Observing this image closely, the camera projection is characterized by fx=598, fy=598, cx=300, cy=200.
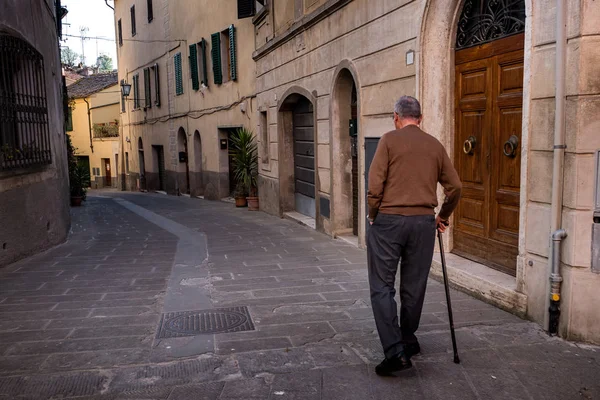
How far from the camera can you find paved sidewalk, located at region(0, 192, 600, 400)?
3.58 meters

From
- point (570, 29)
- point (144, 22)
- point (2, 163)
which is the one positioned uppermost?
point (144, 22)

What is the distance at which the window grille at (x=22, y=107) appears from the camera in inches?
317

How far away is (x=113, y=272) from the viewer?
7.16 metres

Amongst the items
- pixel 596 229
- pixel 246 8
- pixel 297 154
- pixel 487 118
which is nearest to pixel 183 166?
pixel 246 8

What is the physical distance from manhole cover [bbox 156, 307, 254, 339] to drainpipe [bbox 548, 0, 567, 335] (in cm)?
227

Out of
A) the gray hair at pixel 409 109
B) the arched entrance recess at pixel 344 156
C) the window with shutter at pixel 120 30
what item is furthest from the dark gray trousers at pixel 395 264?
the window with shutter at pixel 120 30

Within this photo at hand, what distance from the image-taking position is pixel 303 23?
34.1ft

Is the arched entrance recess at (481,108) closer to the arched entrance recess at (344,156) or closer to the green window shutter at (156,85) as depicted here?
the arched entrance recess at (344,156)

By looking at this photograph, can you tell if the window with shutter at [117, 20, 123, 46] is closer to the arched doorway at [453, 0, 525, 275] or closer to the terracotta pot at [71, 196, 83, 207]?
the terracotta pot at [71, 196, 83, 207]

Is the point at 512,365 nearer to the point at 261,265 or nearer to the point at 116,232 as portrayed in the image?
the point at 261,265

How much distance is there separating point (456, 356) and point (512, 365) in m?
0.35

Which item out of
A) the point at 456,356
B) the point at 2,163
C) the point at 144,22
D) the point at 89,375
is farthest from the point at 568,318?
the point at 144,22

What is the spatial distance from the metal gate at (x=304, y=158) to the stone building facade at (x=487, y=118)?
3.89ft

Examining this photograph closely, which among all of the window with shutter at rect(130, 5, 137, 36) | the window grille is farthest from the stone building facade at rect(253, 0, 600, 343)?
the window with shutter at rect(130, 5, 137, 36)
